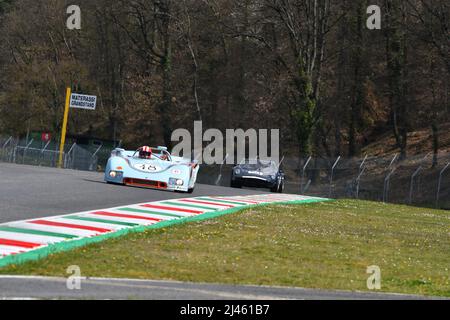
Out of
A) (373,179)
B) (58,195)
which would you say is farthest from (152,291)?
(373,179)

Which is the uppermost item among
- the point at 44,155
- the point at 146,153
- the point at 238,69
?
the point at 238,69

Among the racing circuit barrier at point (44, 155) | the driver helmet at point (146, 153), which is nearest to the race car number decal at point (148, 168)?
the driver helmet at point (146, 153)

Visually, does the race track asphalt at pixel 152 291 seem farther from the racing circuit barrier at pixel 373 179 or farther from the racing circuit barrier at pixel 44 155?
the racing circuit barrier at pixel 44 155

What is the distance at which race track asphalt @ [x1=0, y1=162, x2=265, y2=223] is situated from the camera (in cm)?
1596

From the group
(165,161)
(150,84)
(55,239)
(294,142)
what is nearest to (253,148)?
(294,142)

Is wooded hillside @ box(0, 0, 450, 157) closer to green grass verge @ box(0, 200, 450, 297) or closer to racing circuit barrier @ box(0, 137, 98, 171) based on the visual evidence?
racing circuit barrier @ box(0, 137, 98, 171)

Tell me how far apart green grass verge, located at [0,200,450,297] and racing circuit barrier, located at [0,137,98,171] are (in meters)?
29.4

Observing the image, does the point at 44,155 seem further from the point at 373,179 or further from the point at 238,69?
the point at 373,179

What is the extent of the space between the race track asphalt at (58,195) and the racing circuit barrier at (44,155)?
21124 mm

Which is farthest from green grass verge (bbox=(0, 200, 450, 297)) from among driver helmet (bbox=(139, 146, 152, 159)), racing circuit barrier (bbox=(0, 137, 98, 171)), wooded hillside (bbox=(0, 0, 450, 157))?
racing circuit barrier (bbox=(0, 137, 98, 171))

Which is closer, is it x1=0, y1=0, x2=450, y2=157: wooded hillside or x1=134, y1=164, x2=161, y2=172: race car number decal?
x1=134, y1=164, x2=161, y2=172: race car number decal

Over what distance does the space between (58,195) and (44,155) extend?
2956 centimetres

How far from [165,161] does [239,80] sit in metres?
35.0

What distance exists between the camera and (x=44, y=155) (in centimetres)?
4844
